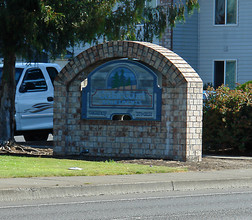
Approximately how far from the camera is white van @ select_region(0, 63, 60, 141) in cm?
1948

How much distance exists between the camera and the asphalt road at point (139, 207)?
8984 mm

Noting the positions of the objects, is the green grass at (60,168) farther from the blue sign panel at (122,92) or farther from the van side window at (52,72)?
the van side window at (52,72)

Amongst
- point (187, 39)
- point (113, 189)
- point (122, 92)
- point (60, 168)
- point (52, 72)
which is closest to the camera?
point (113, 189)

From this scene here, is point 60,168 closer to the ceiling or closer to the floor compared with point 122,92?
closer to the floor

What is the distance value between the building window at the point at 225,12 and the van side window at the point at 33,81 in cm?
1407

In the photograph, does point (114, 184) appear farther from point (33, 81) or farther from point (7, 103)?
point (33, 81)

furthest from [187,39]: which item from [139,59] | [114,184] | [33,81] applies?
[114,184]

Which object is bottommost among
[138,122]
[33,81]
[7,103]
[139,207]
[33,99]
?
[139,207]

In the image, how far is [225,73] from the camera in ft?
104

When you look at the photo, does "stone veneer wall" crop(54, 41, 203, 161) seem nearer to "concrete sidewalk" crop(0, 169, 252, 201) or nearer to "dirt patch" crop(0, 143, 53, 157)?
"dirt patch" crop(0, 143, 53, 157)

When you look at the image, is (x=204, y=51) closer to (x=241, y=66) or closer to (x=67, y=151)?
(x=241, y=66)

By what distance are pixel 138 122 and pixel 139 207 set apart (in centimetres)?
618

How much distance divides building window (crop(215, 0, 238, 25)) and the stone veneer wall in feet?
52.7

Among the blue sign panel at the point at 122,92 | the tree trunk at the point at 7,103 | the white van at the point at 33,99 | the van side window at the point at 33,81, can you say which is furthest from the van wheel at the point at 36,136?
the blue sign panel at the point at 122,92
